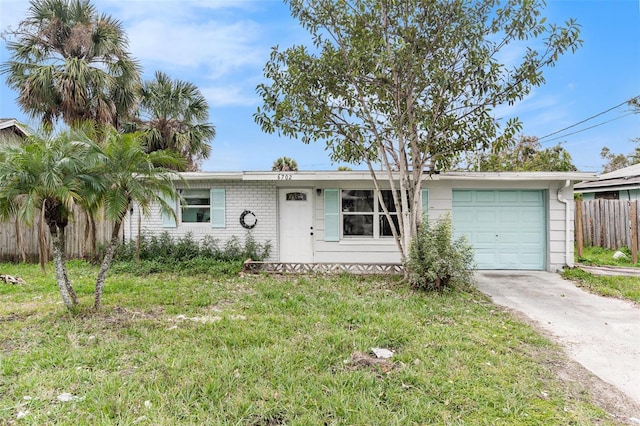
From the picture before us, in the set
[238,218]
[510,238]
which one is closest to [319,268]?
[238,218]

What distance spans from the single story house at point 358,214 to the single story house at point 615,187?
15.2ft

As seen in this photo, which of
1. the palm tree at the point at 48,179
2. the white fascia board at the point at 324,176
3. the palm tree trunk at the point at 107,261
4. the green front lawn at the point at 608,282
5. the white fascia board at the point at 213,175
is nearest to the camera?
the palm tree at the point at 48,179

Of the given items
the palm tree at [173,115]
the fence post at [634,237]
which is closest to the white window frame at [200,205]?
the palm tree at [173,115]

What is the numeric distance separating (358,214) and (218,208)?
157 inches

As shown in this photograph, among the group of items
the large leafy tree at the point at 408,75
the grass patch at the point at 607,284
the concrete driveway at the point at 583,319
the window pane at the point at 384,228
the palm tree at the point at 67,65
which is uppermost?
the palm tree at the point at 67,65

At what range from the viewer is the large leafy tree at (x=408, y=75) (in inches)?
241

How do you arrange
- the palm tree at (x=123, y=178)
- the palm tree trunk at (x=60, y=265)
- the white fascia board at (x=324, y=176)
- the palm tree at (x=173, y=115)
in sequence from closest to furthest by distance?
the palm tree at (x=123, y=178)
the palm tree trunk at (x=60, y=265)
the white fascia board at (x=324, y=176)
the palm tree at (x=173, y=115)

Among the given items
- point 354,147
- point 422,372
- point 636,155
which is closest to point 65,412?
point 422,372

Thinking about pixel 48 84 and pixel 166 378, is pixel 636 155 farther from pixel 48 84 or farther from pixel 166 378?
pixel 48 84

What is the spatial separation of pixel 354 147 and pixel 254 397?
232 inches

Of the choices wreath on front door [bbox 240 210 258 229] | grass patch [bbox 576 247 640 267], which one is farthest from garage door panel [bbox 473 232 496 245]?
wreath on front door [bbox 240 210 258 229]

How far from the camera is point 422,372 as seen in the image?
314 centimetres

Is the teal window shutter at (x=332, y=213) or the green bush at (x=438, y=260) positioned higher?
the teal window shutter at (x=332, y=213)

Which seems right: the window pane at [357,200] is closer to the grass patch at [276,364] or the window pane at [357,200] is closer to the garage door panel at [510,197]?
the garage door panel at [510,197]
